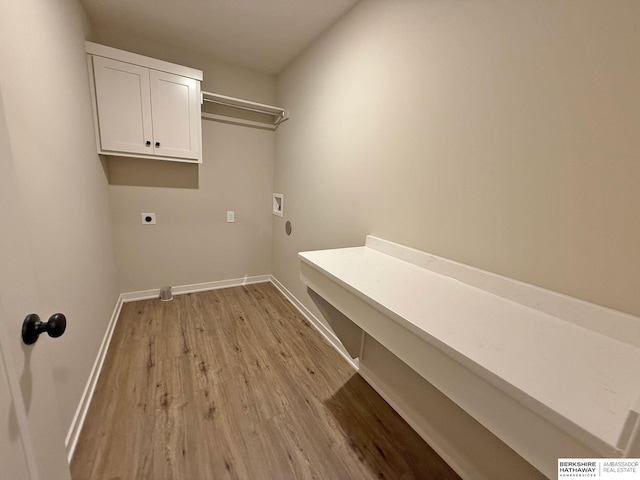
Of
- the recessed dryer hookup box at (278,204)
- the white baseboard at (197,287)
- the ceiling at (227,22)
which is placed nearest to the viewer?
the ceiling at (227,22)

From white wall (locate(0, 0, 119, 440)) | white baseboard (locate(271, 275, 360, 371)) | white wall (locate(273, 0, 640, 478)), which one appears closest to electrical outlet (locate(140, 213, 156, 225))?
white wall (locate(0, 0, 119, 440))

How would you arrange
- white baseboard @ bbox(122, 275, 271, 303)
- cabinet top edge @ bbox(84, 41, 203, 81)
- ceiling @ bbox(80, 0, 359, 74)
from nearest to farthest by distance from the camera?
ceiling @ bbox(80, 0, 359, 74)
cabinet top edge @ bbox(84, 41, 203, 81)
white baseboard @ bbox(122, 275, 271, 303)

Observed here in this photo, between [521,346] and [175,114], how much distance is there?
9.04ft

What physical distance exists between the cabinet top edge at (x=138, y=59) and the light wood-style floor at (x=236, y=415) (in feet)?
7.00

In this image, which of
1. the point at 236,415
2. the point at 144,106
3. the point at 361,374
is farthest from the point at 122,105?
the point at 361,374

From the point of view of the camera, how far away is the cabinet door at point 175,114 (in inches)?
84.7

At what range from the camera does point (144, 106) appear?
6.92ft

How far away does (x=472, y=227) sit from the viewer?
1075mm

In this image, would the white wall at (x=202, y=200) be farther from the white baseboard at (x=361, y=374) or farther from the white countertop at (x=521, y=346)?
the white countertop at (x=521, y=346)

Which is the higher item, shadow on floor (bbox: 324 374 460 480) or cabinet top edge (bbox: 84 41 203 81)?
cabinet top edge (bbox: 84 41 203 81)

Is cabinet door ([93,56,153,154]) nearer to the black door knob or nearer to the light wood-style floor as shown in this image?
the light wood-style floor

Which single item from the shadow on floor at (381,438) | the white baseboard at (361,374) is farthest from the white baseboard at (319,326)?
the shadow on floor at (381,438)

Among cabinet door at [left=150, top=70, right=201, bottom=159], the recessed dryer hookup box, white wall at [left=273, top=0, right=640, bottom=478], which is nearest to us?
white wall at [left=273, top=0, right=640, bottom=478]

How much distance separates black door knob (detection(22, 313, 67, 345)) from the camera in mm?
570
